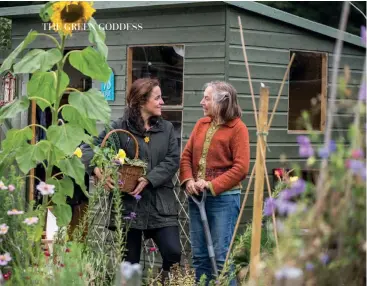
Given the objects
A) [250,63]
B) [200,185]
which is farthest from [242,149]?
[250,63]

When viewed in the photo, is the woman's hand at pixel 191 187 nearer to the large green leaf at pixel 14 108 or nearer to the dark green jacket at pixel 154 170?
the dark green jacket at pixel 154 170

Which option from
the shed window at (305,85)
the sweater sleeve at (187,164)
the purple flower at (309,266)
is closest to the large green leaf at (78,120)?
the sweater sleeve at (187,164)

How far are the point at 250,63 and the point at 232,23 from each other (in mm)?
396

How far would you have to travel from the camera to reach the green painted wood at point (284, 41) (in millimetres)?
6641

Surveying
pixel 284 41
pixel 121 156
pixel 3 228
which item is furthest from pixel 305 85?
pixel 3 228

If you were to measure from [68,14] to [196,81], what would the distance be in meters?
3.06

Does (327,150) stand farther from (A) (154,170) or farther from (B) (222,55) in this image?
(B) (222,55)

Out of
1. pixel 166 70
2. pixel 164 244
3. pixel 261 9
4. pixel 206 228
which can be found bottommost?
pixel 164 244

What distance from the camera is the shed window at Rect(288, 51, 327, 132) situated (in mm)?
7141

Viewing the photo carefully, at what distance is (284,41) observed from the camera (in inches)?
272

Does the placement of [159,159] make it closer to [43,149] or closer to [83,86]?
[43,149]

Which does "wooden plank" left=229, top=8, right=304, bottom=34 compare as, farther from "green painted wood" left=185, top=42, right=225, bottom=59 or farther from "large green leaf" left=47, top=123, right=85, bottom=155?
"large green leaf" left=47, top=123, right=85, bottom=155

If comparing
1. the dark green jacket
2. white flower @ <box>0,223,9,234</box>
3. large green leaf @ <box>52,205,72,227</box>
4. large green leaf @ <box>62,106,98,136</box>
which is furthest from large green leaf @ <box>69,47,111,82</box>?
the dark green jacket

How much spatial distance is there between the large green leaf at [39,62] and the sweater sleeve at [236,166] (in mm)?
1864
